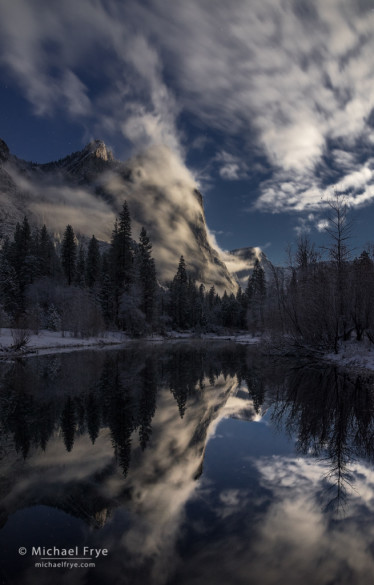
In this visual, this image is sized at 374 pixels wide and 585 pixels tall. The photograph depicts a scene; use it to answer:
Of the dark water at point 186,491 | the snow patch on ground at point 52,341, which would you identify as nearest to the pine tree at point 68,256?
the snow patch on ground at point 52,341

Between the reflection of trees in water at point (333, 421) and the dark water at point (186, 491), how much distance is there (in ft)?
0.14

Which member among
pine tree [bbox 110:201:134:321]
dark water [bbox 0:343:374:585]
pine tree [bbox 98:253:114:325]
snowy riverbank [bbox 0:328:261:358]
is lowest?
dark water [bbox 0:343:374:585]

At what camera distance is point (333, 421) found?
8.81m

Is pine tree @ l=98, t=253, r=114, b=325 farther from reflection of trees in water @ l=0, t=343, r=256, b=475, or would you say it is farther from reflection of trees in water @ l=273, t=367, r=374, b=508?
reflection of trees in water @ l=273, t=367, r=374, b=508

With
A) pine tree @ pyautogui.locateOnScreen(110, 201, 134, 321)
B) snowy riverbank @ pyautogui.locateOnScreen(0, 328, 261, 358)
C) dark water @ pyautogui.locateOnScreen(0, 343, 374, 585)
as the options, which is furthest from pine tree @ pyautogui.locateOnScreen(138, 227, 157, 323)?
dark water @ pyautogui.locateOnScreen(0, 343, 374, 585)

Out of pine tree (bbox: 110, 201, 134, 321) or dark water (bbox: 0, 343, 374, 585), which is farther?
pine tree (bbox: 110, 201, 134, 321)

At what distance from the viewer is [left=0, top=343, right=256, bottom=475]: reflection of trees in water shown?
756 cm

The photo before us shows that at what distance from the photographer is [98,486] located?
5125 millimetres

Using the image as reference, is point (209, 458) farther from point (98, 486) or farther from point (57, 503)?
point (57, 503)

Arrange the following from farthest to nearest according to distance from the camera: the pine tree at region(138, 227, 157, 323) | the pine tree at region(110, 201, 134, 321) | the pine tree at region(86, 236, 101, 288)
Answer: the pine tree at region(86, 236, 101, 288) → the pine tree at region(138, 227, 157, 323) → the pine tree at region(110, 201, 134, 321)

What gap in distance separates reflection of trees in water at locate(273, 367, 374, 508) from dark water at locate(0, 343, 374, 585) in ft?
0.14

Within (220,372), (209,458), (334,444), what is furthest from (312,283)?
(209,458)

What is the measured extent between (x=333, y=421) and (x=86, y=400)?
7805 mm

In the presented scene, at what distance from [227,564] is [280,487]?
7.51ft
